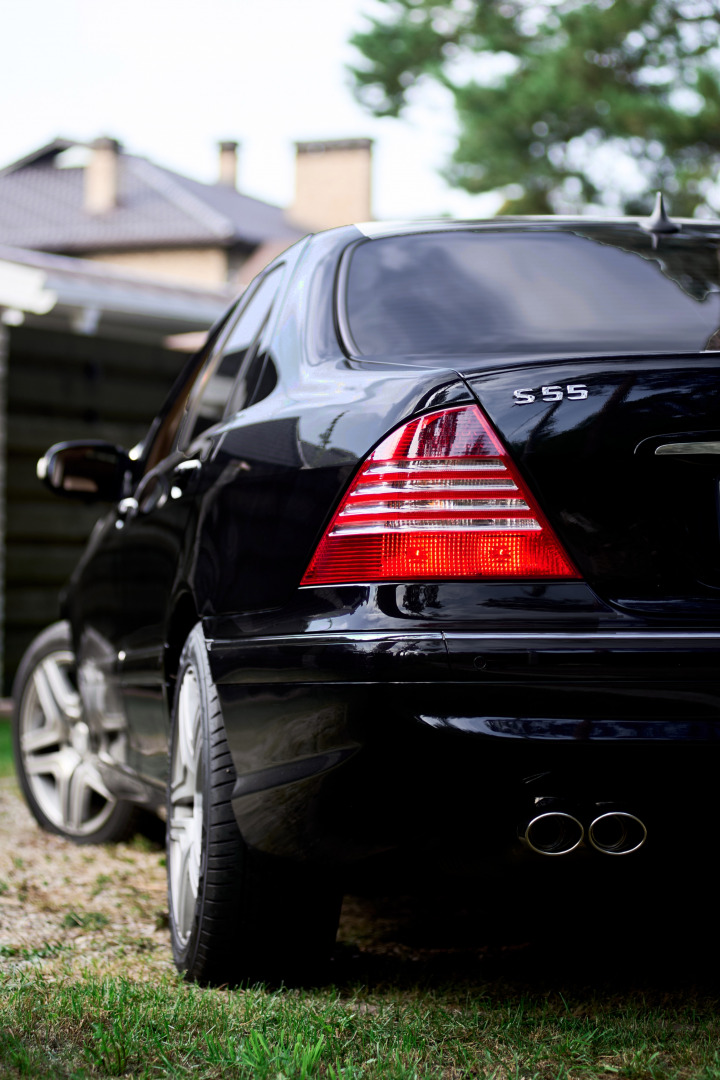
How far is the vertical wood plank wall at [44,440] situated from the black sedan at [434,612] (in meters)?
7.57

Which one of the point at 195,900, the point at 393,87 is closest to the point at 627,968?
the point at 195,900

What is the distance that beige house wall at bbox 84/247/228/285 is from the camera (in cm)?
4534

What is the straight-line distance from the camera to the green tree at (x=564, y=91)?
2181 cm

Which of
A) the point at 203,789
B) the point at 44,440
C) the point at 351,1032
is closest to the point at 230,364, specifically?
the point at 203,789

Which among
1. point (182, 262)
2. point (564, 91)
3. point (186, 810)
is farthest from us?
point (182, 262)

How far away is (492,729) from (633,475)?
0.48 metres

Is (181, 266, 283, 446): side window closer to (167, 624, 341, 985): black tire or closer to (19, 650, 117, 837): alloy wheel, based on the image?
(167, 624, 341, 985): black tire

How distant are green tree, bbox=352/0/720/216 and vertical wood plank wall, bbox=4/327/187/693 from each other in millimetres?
12969

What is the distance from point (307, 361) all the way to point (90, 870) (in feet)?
6.80

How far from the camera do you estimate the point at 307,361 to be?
2.84 m

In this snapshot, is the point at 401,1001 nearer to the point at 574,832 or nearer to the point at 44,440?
the point at 574,832

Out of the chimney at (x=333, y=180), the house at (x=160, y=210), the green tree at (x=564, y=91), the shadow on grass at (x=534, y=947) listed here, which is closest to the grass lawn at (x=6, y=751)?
the shadow on grass at (x=534, y=947)

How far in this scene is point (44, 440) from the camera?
1051 centimetres

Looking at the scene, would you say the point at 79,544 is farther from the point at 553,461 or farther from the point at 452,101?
the point at 452,101
